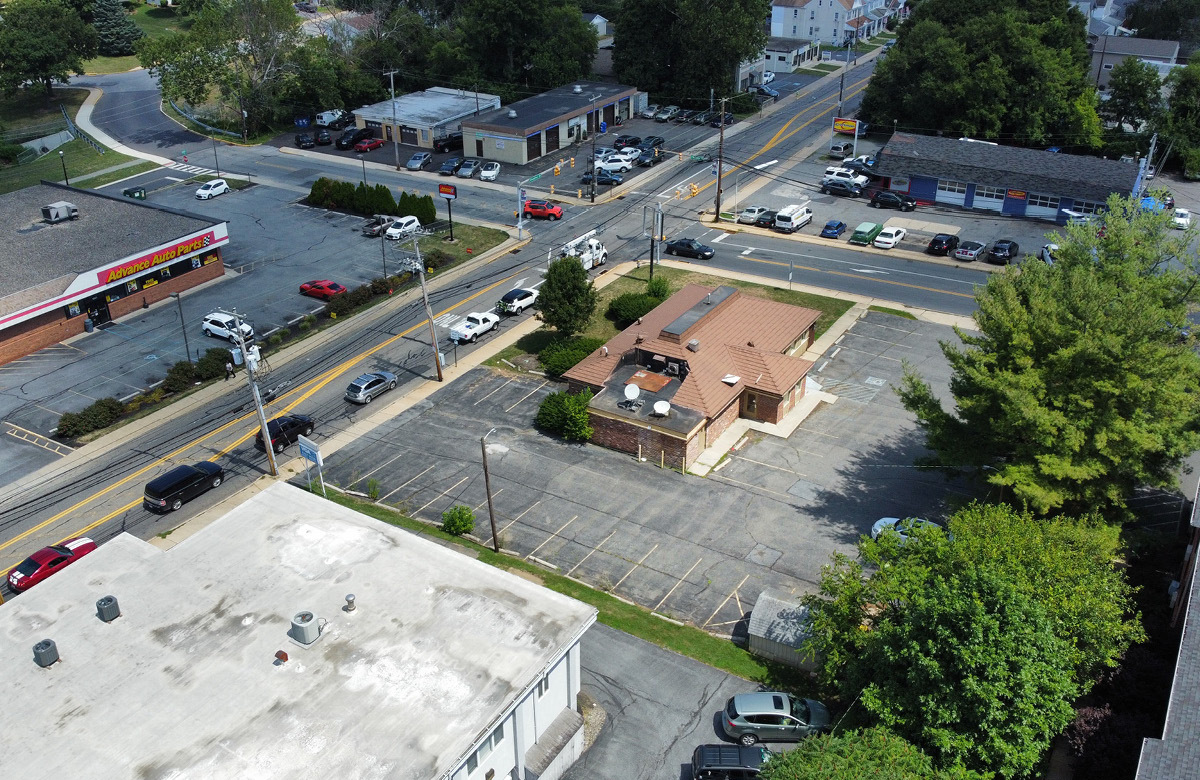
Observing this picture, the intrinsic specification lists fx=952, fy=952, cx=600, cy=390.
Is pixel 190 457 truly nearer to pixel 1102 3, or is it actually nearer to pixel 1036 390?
pixel 1036 390

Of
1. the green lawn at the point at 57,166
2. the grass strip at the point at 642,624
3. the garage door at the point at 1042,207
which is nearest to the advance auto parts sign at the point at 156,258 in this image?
the green lawn at the point at 57,166

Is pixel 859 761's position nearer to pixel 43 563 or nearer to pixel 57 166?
pixel 43 563

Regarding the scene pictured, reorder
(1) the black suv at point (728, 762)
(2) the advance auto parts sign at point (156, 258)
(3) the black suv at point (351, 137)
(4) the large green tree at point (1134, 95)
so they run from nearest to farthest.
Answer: (1) the black suv at point (728, 762)
(2) the advance auto parts sign at point (156, 258)
(4) the large green tree at point (1134, 95)
(3) the black suv at point (351, 137)

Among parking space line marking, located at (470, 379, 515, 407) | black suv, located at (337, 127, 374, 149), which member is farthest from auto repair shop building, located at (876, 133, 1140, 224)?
black suv, located at (337, 127, 374, 149)

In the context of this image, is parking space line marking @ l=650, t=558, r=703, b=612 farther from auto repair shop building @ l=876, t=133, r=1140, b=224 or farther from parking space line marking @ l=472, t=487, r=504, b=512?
auto repair shop building @ l=876, t=133, r=1140, b=224

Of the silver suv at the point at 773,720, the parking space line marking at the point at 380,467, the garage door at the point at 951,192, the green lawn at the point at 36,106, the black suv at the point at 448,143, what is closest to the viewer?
the silver suv at the point at 773,720

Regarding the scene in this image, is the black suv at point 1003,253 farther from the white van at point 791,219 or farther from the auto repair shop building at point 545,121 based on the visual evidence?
the auto repair shop building at point 545,121

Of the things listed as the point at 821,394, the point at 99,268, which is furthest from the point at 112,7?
the point at 821,394
